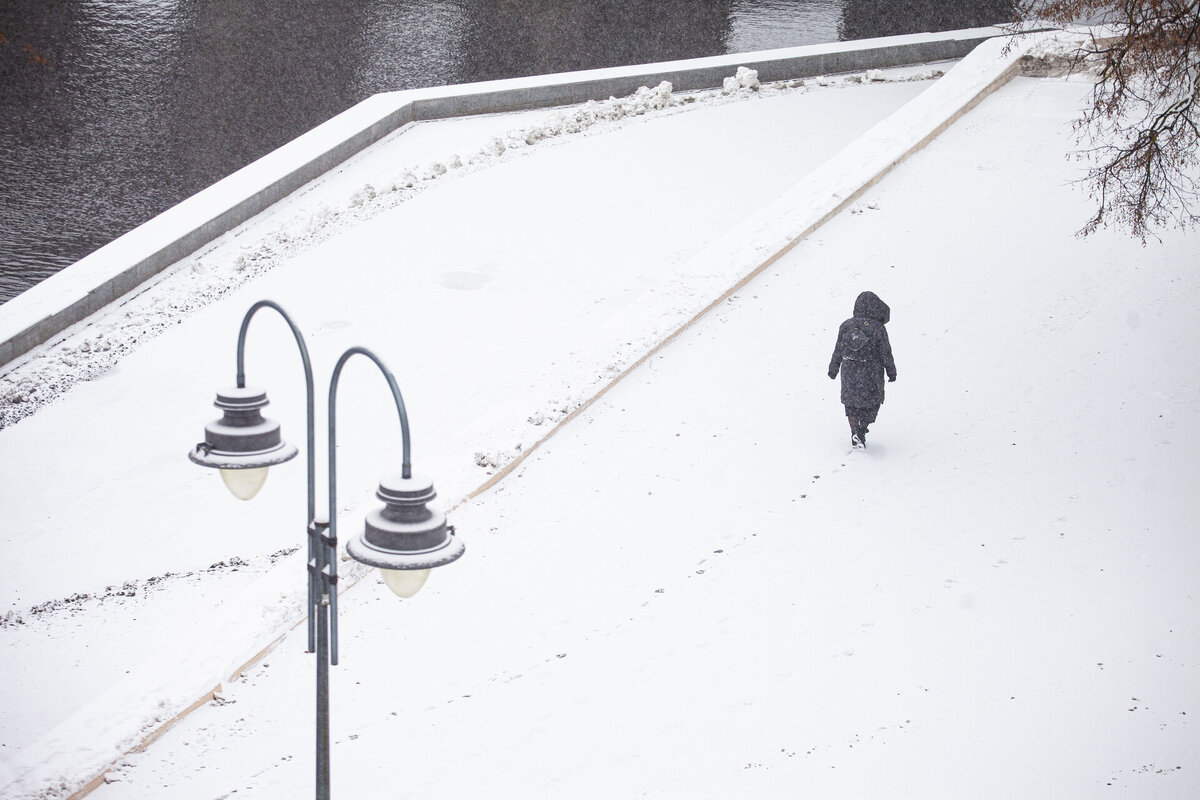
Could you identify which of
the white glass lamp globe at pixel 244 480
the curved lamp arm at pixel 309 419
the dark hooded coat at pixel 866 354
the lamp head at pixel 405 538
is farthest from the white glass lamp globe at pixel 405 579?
the dark hooded coat at pixel 866 354

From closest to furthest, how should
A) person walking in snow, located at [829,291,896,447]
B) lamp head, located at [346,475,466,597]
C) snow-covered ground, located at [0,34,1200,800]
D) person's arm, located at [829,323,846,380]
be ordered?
lamp head, located at [346,475,466,597] → snow-covered ground, located at [0,34,1200,800] → person walking in snow, located at [829,291,896,447] → person's arm, located at [829,323,846,380]

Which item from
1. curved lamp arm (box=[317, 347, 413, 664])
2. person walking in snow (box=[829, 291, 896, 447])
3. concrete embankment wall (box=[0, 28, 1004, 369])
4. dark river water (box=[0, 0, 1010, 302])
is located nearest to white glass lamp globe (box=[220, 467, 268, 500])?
curved lamp arm (box=[317, 347, 413, 664])

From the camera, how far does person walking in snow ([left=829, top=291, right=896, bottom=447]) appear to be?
7988mm

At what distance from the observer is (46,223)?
50.0 feet

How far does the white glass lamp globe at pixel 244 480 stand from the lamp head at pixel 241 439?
0.03 feet

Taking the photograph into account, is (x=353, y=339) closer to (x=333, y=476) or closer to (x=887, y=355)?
(x=887, y=355)

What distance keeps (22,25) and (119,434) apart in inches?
772

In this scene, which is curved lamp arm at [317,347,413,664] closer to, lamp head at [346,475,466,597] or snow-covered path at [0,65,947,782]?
lamp head at [346,475,466,597]

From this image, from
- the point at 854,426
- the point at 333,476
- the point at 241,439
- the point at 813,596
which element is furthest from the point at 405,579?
the point at 854,426

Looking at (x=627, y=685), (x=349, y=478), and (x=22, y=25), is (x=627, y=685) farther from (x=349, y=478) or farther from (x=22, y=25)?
(x=22, y=25)

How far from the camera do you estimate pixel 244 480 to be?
4.27 m

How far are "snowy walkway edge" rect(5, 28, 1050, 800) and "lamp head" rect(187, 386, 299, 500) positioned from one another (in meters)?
2.46

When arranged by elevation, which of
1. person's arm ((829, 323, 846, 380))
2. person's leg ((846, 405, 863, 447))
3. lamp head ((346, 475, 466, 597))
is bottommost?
person's leg ((846, 405, 863, 447))

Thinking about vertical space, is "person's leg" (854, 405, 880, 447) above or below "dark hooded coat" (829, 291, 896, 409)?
below
